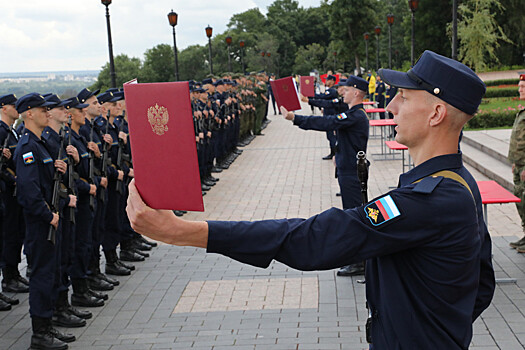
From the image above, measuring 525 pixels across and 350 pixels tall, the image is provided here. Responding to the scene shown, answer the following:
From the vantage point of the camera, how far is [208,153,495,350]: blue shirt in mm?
2029

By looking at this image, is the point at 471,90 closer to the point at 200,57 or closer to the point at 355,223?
the point at 355,223

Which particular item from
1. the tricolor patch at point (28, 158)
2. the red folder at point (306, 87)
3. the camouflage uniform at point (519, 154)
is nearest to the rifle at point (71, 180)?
the tricolor patch at point (28, 158)

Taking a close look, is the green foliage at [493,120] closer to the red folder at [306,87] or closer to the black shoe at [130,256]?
the red folder at [306,87]

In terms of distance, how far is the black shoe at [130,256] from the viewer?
890 centimetres

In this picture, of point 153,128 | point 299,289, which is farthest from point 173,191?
point 299,289

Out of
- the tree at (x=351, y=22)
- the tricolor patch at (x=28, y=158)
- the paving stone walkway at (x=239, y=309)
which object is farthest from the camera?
the tree at (x=351, y=22)

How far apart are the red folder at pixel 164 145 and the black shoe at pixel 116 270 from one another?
663cm

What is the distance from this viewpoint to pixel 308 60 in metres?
97.0

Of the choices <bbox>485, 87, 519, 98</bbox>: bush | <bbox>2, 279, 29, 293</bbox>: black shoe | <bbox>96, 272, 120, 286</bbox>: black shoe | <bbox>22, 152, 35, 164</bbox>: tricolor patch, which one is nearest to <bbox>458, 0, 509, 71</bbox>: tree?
<bbox>485, 87, 519, 98</bbox>: bush

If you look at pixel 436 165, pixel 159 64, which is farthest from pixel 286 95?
pixel 159 64

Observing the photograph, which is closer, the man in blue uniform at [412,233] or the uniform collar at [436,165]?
the man in blue uniform at [412,233]

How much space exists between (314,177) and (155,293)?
8.16 metres

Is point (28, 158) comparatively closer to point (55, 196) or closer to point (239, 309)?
point (55, 196)

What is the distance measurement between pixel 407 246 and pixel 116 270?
22.3ft
